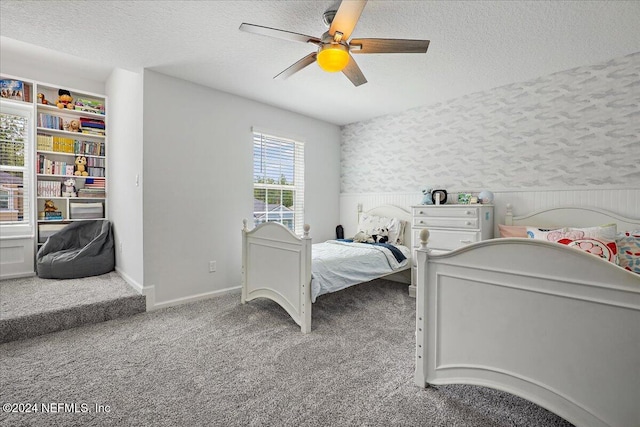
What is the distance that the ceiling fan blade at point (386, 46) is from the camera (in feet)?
5.97

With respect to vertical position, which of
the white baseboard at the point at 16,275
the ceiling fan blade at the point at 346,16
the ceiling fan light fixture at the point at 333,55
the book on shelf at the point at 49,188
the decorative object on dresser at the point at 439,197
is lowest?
the white baseboard at the point at 16,275

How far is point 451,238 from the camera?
3.17m

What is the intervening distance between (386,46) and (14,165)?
14.5 feet

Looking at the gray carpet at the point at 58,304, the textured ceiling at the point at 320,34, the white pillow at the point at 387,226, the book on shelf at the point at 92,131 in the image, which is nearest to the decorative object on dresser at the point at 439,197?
the white pillow at the point at 387,226

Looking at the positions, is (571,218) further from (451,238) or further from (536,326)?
(536,326)

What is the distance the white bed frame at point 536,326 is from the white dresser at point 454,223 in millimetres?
1645

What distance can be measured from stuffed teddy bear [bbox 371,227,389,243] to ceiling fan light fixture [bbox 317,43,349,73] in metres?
2.44

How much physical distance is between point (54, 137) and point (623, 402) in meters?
5.47

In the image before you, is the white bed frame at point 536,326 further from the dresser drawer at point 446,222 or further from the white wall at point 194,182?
the white wall at point 194,182

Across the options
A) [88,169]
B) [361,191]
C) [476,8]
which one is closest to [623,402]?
[476,8]

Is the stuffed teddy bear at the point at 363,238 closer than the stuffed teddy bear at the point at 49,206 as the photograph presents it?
No

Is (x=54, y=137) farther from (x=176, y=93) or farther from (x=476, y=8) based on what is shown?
(x=476, y=8)

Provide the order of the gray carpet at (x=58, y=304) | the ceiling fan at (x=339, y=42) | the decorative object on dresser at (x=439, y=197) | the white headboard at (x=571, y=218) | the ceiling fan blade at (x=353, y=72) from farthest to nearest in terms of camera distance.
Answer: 1. the decorative object on dresser at (x=439, y=197)
2. the white headboard at (x=571, y=218)
3. the gray carpet at (x=58, y=304)
4. the ceiling fan blade at (x=353, y=72)
5. the ceiling fan at (x=339, y=42)

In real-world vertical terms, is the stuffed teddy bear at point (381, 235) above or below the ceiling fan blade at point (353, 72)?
below
